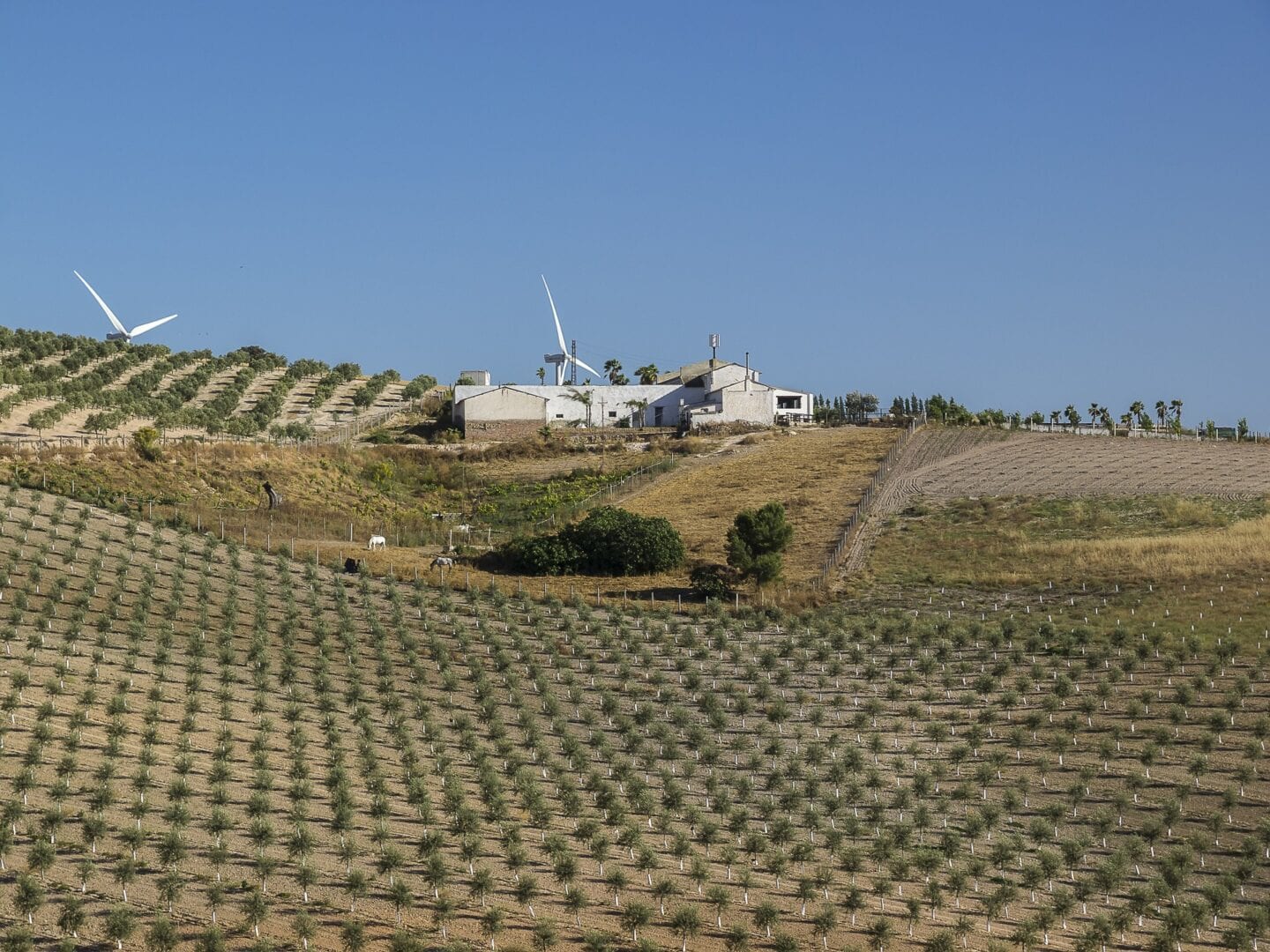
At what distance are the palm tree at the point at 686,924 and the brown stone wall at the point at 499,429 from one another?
75133 millimetres

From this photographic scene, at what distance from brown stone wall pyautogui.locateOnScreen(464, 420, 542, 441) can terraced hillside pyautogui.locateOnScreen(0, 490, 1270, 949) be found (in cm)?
4404

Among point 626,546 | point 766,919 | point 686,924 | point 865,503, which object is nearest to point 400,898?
point 686,924

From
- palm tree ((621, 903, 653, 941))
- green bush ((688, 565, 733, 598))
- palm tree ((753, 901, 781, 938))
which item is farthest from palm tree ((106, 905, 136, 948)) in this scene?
green bush ((688, 565, 733, 598))

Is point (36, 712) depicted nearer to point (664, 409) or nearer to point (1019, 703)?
point (1019, 703)

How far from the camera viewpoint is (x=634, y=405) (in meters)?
115

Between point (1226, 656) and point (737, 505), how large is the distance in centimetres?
3209

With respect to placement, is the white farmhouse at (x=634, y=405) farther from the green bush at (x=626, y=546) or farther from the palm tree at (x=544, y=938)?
the palm tree at (x=544, y=938)

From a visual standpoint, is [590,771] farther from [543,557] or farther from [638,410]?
[638,410]

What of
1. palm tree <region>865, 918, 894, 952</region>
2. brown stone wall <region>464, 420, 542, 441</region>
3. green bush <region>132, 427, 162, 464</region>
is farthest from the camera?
brown stone wall <region>464, 420, 542, 441</region>

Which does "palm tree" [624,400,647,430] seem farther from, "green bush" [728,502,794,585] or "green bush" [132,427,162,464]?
"green bush" [728,502,794,585]

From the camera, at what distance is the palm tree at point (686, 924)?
103 ft

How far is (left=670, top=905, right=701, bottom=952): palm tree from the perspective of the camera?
31.2 meters

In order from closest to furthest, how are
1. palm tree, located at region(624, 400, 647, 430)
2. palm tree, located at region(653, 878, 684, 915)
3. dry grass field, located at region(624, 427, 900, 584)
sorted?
palm tree, located at region(653, 878, 684, 915) → dry grass field, located at region(624, 427, 900, 584) → palm tree, located at region(624, 400, 647, 430)

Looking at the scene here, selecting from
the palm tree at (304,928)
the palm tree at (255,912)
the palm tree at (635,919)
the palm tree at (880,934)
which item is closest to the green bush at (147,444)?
the palm tree at (255,912)
